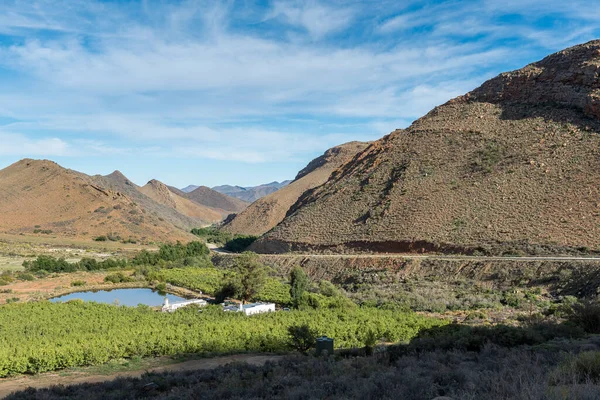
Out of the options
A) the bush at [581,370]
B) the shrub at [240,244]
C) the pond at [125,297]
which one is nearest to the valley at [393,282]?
the bush at [581,370]

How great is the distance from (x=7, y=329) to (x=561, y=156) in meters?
44.7

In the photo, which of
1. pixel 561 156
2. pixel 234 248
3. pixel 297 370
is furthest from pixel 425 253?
pixel 234 248

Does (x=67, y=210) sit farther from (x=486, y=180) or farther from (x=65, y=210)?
(x=486, y=180)

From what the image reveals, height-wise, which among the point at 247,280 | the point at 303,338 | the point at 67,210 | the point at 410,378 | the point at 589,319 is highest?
the point at 67,210

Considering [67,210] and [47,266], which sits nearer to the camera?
[47,266]

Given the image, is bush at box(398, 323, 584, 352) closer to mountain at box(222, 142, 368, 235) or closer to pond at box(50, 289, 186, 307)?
pond at box(50, 289, 186, 307)

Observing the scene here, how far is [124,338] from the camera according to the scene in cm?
1870

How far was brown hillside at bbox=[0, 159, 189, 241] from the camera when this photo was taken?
8231 centimetres

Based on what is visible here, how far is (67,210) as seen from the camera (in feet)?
284

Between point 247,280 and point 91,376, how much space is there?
16.6 metres

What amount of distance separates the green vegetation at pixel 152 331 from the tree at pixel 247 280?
466 centimetres

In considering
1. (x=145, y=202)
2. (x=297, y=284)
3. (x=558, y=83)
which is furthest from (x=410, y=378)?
(x=145, y=202)

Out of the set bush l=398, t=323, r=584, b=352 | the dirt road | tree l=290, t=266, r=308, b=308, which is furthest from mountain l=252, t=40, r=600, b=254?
the dirt road

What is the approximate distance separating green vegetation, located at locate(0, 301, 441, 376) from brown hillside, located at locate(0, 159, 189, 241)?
59.3 meters
